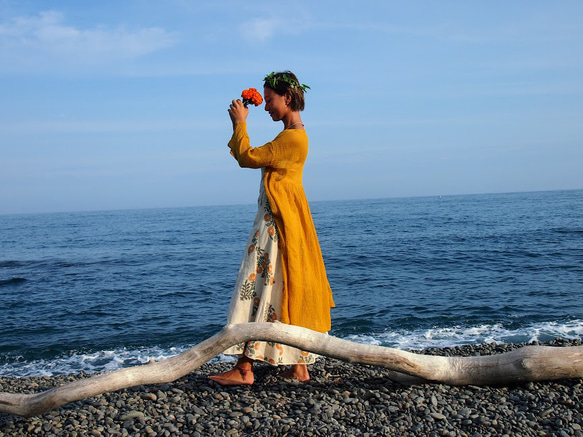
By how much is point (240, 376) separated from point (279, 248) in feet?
3.93

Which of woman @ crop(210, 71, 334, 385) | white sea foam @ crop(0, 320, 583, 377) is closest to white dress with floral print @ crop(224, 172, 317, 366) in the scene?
woman @ crop(210, 71, 334, 385)

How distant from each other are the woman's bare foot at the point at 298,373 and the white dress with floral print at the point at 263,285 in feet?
0.93

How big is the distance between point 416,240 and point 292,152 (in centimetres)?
2453

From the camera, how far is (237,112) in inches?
179

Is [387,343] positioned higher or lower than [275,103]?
lower

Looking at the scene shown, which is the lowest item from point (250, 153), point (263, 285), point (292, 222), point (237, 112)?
point (263, 285)

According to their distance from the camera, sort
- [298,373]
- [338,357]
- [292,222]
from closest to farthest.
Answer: [338,357] < [292,222] < [298,373]

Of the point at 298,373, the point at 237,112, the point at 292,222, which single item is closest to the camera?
the point at 292,222

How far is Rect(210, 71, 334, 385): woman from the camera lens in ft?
14.4

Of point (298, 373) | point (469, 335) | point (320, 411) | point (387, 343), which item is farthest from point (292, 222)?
point (469, 335)

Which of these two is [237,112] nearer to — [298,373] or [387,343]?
[298,373]

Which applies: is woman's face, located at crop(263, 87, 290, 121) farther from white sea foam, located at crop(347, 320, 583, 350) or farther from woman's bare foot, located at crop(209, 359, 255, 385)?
white sea foam, located at crop(347, 320, 583, 350)

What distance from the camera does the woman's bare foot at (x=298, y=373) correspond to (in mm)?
4762

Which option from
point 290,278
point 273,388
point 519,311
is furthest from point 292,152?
point 519,311
